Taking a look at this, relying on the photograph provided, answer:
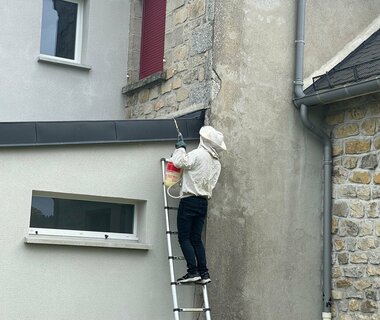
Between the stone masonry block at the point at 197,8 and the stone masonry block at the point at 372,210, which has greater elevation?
the stone masonry block at the point at 197,8

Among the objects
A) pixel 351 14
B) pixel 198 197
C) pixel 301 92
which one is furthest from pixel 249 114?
pixel 351 14

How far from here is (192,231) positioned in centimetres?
811

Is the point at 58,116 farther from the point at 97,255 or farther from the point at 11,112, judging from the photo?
the point at 97,255

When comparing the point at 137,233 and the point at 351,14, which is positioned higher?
the point at 351,14

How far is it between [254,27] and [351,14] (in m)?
1.59

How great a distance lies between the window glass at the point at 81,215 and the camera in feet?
25.6

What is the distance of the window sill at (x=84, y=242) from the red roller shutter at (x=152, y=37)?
9.06 feet

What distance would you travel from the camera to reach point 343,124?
919cm

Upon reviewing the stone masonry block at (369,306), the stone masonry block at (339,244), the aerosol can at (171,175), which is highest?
the aerosol can at (171,175)

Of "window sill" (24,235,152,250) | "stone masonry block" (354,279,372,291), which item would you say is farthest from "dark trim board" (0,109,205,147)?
"stone masonry block" (354,279,372,291)

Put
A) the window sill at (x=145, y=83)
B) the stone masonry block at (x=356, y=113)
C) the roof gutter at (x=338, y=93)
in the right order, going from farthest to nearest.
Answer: the window sill at (x=145, y=83) → the stone masonry block at (x=356, y=113) → the roof gutter at (x=338, y=93)

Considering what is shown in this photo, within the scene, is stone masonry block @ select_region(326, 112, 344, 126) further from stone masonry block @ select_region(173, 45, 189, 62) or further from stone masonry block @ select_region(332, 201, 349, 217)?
stone masonry block @ select_region(173, 45, 189, 62)

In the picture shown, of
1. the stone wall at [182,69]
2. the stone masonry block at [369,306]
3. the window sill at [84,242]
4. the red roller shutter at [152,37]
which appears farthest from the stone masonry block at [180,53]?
the stone masonry block at [369,306]

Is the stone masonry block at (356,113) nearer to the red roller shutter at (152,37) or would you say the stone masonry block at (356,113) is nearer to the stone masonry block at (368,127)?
the stone masonry block at (368,127)
